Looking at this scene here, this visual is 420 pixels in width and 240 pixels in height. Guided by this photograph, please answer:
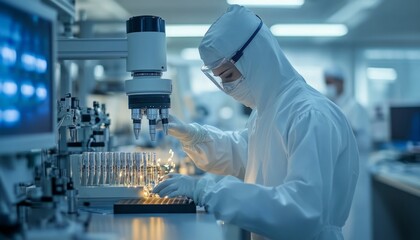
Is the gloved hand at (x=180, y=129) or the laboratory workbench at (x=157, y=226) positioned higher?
the gloved hand at (x=180, y=129)

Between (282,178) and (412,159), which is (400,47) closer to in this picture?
(412,159)

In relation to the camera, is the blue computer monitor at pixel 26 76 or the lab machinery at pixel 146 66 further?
the lab machinery at pixel 146 66

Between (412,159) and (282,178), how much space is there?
3.47 meters

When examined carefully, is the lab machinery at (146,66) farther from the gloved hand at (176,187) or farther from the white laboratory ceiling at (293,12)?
the white laboratory ceiling at (293,12)

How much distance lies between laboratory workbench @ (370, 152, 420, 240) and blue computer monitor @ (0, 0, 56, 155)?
133 inches

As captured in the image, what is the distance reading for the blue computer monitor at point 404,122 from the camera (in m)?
5.35

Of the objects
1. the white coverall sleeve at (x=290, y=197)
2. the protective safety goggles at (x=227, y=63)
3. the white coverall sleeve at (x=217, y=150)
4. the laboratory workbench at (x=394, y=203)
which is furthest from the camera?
the laboratory workbench at (x=394, y=203)

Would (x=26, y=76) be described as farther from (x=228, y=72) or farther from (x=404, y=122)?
(x=404, y=122)

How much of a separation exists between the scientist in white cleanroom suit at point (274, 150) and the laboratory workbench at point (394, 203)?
2534 mm

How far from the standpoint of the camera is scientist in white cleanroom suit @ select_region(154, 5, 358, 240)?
1.58 m

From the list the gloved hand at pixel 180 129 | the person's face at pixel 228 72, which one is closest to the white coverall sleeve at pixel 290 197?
the person's face at pixel 228 72

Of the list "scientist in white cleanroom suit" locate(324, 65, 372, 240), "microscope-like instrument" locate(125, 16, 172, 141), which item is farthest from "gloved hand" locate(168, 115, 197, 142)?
"scientist in white cleanroom suit" locate(324, 65, 372, 240)

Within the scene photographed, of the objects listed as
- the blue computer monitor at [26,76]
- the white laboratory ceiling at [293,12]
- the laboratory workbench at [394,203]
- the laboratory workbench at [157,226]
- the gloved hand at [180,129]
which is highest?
the white laboratory ceiling at [293,12]

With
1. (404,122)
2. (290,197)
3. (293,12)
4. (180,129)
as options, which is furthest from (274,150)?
(293,12)
